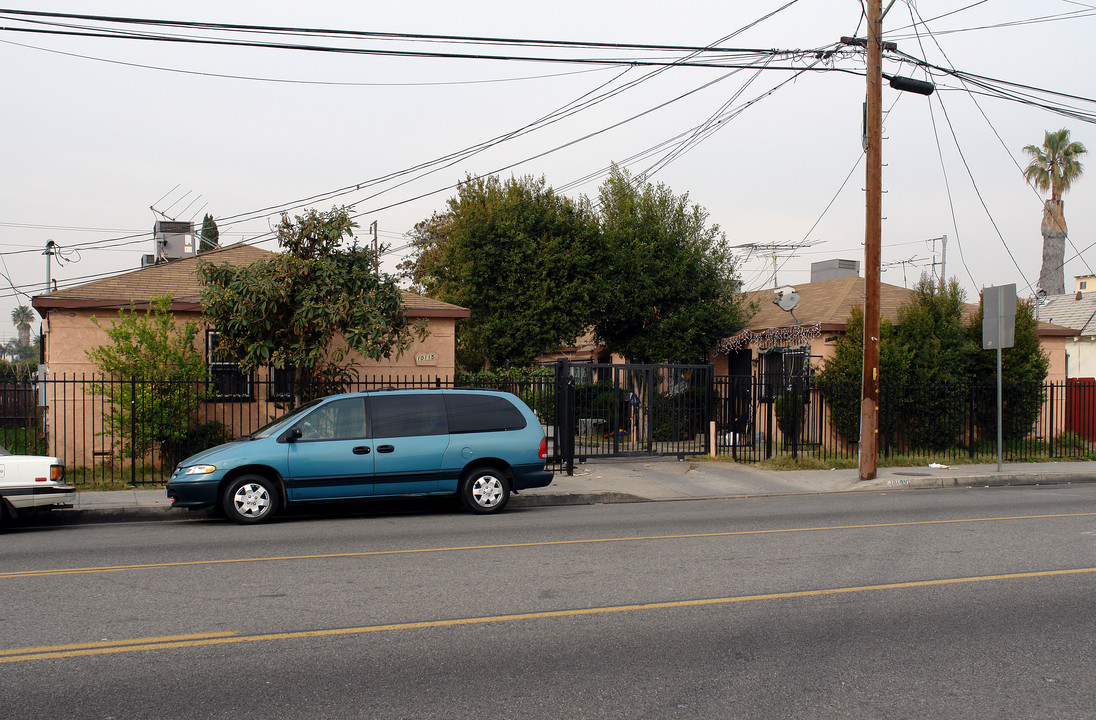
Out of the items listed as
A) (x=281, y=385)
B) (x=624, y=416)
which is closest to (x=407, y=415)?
(x=281, y=385)

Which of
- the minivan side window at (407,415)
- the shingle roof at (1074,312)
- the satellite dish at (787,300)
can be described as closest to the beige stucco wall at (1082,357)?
the shingle roof at (1074,312)

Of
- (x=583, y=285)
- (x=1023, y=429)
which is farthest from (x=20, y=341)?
(x=1023, y=429)

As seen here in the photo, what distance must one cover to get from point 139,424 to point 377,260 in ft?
16.8

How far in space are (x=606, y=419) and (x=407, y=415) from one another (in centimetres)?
783

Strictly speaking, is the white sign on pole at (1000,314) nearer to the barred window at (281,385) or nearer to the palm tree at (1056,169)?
the barred window at (281,385)

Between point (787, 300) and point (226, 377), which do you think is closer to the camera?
point (226, 377)

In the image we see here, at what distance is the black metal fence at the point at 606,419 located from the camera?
1514cm

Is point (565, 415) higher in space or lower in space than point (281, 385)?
lower

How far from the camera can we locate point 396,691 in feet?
15.4

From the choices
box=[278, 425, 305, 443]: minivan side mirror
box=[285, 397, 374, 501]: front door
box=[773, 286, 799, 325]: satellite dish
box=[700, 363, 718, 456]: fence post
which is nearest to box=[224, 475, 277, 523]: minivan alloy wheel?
box=[285, 397, 374, 501]: front door

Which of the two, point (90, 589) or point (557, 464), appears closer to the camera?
point (90, 589)

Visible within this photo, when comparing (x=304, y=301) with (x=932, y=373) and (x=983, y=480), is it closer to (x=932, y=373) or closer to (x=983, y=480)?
(x=983, y=480)

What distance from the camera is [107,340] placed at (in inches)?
643

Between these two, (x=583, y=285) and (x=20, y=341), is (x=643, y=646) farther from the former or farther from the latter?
(x=20, y=341)
